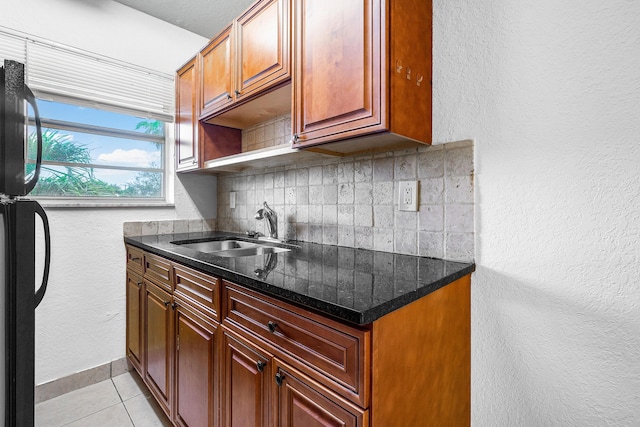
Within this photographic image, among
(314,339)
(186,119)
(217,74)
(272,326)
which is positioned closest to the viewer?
(314,339)

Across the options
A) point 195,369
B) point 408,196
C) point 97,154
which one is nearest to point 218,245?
point 195,369

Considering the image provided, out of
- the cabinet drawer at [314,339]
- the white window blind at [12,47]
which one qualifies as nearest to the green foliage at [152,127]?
the white window blind at [12,47]

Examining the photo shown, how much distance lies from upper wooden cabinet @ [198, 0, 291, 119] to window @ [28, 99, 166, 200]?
64 centimetres

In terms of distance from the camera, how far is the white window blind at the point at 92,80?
1.78 meters

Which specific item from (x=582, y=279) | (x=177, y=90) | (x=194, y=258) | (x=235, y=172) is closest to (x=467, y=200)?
(x=582, y=279)

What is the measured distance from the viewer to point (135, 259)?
1983 mm

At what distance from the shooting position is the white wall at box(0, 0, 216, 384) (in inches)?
72.3

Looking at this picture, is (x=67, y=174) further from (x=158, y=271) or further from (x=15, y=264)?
(x=15, y=264)

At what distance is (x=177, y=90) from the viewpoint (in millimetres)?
2287

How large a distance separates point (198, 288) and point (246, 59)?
1.19m

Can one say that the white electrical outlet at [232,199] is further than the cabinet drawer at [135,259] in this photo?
Yes

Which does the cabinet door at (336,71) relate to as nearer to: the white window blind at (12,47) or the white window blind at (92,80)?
the white window blind at (92,80)

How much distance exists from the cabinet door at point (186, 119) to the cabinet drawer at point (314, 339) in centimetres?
143

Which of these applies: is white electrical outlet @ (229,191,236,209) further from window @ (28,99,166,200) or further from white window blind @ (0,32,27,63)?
white window blind @ (0,32,27,63)
